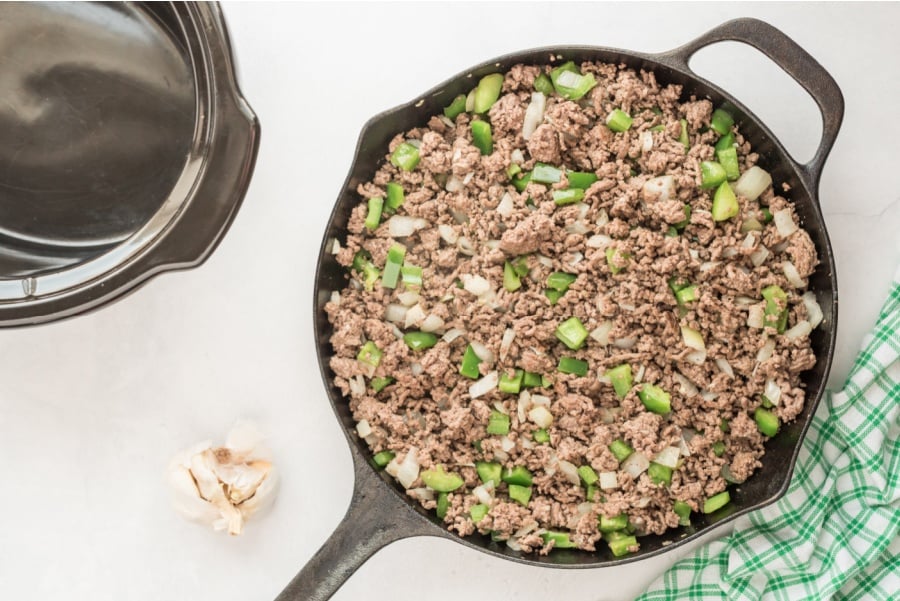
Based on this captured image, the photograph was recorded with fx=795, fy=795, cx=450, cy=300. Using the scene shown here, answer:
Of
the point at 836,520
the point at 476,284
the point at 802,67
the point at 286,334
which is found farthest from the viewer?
the point at 286,334

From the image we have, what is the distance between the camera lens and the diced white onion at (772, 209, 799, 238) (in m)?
1.54

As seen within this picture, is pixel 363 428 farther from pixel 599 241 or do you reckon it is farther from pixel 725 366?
pixel 725 366

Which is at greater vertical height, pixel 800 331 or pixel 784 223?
pixel 784 223

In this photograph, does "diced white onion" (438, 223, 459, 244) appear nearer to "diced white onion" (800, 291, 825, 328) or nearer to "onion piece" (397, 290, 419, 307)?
"onion piece" (397, 290, 419, 307)

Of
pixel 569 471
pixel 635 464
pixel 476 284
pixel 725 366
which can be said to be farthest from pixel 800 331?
pixel 476 284

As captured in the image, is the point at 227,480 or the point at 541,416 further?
the point at 227,480

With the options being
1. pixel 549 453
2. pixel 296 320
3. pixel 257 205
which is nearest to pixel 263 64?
pixel 257 205

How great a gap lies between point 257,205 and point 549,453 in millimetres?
857

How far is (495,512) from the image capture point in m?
1.59

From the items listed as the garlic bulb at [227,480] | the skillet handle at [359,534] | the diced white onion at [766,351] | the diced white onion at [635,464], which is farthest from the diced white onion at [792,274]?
the garlic bulb at [227,480]

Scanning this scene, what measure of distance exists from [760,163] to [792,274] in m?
0.23

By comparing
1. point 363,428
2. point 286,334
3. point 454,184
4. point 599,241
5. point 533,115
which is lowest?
point 363,428

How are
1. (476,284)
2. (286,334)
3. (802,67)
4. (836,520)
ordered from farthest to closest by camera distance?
(286,334) → (836,520) → (476,284) → (802,67)

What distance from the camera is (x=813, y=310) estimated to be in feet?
5.12
